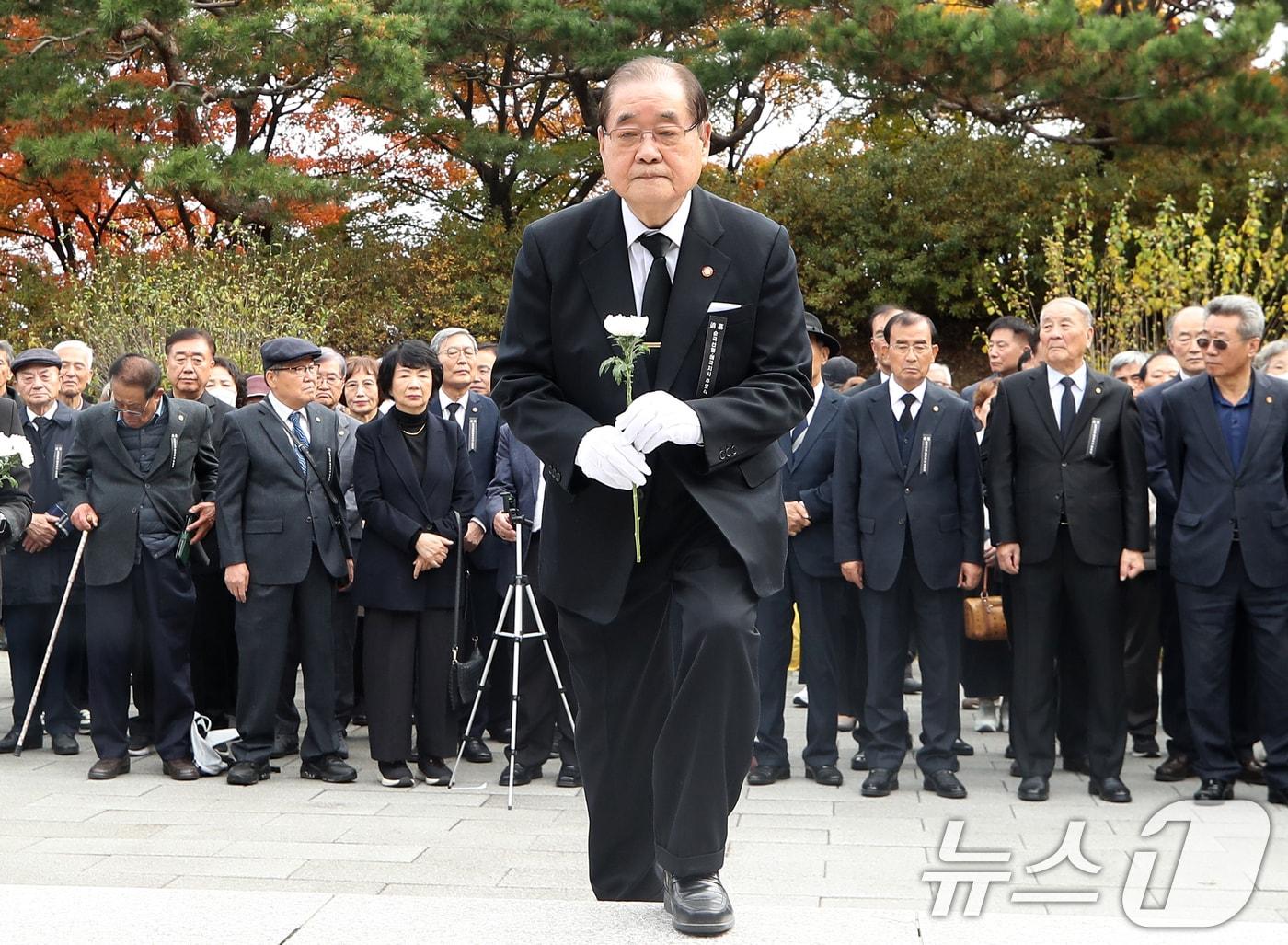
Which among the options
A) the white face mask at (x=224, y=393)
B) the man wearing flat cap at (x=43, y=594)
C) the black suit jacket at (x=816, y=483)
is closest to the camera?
the black suit jacket at (x=816, y=483)

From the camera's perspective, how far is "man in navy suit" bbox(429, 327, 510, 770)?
827cm

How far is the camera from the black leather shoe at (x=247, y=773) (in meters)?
7.57

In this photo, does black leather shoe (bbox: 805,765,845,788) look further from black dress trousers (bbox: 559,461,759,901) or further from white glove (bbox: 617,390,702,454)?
white glove (bbox: 617,390,702,454)

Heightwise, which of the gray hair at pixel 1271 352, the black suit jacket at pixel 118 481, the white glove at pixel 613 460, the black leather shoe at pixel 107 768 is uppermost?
the gray hair at pixel 1271 352

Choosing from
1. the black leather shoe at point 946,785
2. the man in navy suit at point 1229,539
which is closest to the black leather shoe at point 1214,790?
the man in navy suit at point 1229,539

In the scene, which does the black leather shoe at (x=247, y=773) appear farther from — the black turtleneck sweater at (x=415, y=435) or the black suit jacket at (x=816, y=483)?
the black suit jacket at (x=816, y=483)

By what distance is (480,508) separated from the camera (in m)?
8.06

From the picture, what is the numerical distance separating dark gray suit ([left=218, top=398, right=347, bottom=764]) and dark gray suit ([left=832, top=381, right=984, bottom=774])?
2.66 m

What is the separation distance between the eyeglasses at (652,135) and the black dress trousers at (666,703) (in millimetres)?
801

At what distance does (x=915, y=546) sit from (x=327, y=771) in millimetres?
3182

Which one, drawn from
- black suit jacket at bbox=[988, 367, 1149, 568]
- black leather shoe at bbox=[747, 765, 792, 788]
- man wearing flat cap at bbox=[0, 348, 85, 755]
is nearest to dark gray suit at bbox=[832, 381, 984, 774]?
black suit jacket at bbox=[988, 367, 1149, 568]

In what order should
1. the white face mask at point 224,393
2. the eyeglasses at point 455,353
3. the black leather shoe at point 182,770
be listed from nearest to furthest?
the black leather shoe at point 182,770
the eyeglasses at point 455,353
the white face mask at point 224,393

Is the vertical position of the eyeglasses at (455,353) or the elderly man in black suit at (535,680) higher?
the eyeglasses at (455,353)

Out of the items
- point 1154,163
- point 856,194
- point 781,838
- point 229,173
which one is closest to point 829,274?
point 856,194
